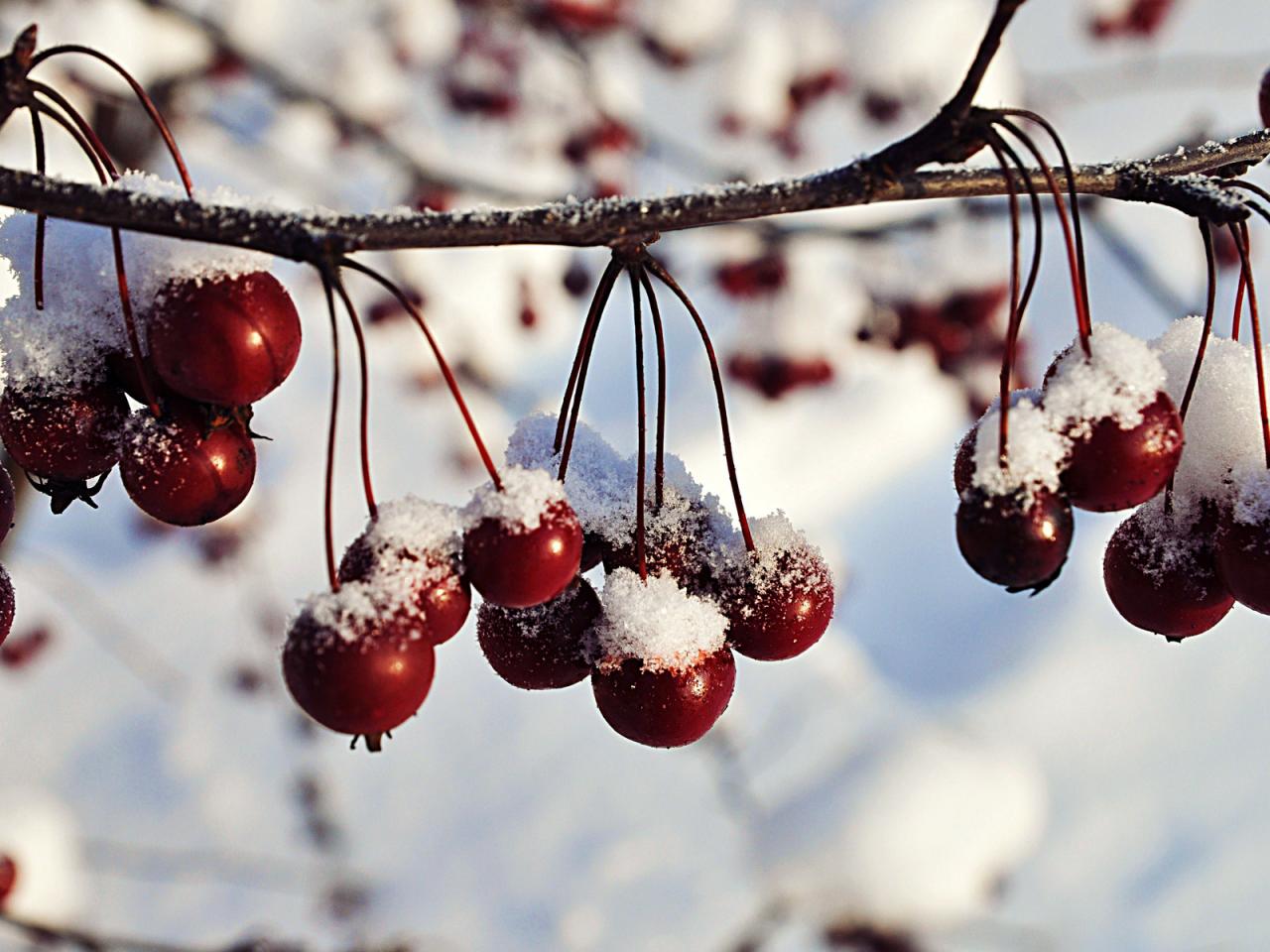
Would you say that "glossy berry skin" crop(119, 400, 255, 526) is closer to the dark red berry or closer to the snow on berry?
the dark red berry

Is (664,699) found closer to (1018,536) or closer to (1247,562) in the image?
(1018,536)

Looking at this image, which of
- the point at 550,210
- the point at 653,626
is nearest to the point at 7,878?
the point at 653,626

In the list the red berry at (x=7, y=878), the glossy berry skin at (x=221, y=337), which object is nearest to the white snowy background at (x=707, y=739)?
the red berry at (x=7, y=878)

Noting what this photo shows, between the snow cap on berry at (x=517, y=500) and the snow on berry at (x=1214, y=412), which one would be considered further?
the snow on berry at (x=1214, y=412)

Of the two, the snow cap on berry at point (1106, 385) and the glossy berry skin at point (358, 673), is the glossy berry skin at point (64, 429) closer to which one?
the glossy berry skin at point (358, 673)

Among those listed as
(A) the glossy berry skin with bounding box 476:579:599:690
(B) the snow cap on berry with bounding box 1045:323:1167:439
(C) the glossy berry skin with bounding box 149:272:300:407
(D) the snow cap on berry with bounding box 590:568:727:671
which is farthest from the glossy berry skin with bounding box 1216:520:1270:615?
(C) the glossy berry skin with bounding box 149:272:300:407

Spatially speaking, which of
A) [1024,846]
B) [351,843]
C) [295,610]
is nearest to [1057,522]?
[295,610]

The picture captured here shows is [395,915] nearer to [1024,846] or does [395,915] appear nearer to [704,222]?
[1024,846]
